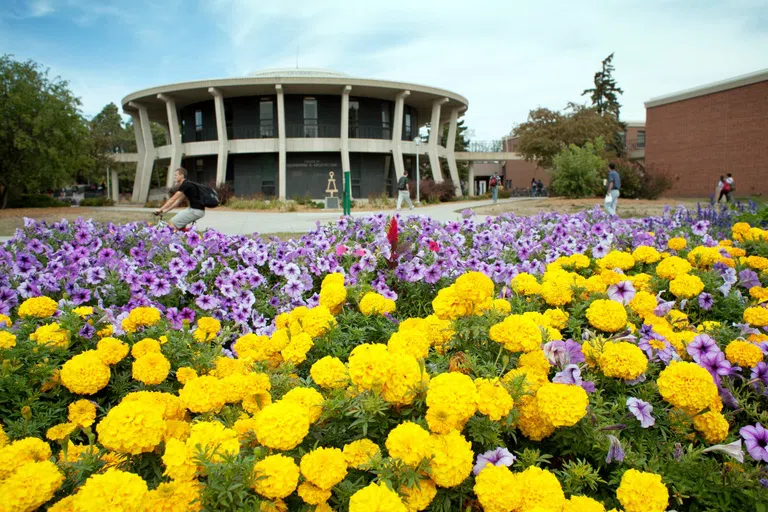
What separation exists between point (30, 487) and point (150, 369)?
67cm

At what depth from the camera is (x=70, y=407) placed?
217 cm

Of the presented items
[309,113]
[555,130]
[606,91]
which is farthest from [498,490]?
[606,91]

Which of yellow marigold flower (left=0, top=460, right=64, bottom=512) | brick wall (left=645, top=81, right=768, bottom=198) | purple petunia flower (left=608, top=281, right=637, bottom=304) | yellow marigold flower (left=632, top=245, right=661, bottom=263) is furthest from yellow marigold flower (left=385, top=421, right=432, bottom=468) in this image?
brick wall (left=645, top=81, right=768, bottom=198)

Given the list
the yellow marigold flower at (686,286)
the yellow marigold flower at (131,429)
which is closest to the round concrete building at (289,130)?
the yellow marigold flower at (686,286)

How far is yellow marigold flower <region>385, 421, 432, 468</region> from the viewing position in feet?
4.47

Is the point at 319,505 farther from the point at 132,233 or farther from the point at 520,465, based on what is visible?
the point at 132,233

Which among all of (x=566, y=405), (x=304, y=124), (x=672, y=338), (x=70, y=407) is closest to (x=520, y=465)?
(x=566, y=405)

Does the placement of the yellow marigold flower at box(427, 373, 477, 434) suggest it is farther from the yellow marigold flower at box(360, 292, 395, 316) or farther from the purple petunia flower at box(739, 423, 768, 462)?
the yellow marigold flower at box(360, 292, 395, 316)

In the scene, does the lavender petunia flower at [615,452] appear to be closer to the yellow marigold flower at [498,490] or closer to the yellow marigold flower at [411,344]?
the yellow marigold flower at [498,490]

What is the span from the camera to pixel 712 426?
176cm

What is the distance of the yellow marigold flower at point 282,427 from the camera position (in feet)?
4.61

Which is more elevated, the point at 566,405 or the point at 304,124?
the point at 304,124

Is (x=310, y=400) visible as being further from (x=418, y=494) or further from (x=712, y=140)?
(x=712, y=140)

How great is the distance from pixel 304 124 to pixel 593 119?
863 inches
